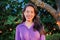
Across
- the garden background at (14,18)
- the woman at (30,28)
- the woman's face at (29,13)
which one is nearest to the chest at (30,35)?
the woman at (30,28)

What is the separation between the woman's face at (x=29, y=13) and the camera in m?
2.62

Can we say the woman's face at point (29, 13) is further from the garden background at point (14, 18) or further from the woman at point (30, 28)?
the garden background at point (14, 18)

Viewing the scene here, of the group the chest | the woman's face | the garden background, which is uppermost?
the woman's face

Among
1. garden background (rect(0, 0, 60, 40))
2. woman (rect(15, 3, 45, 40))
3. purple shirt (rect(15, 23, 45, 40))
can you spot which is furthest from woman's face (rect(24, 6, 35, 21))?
garden background (rect(0, 0, 60, 40))

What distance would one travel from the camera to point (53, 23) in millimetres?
6926

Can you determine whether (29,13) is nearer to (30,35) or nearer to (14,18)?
(30,35)

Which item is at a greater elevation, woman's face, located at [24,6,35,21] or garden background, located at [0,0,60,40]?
woman's face, located at [24,6,35,21]

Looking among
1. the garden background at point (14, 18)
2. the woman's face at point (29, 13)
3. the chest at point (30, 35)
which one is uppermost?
the woman's face at point (29, 13)

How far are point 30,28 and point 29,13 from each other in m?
0.17

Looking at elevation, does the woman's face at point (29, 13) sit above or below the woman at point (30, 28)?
above

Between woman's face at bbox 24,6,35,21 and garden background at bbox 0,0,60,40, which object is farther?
garden background at bbox 0,0,60,40

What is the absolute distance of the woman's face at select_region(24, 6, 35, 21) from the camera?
8.61 feet

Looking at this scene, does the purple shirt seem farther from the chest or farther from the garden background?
the garden background

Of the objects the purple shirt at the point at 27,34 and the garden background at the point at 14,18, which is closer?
the purple shirt at the point at 27,34
